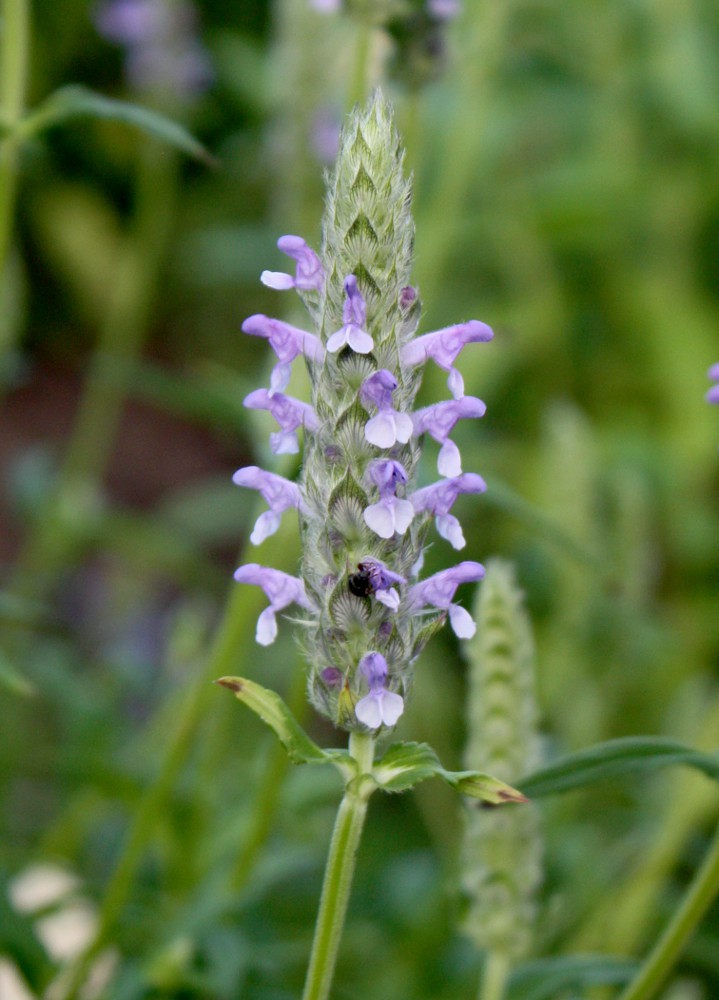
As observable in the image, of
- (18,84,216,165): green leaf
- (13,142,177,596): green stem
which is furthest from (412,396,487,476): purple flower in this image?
(13,142,177,596): green stem

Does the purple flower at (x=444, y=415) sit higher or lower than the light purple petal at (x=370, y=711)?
higher

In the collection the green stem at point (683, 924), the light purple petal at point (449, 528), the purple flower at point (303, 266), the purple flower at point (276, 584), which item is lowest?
the green stem at point (683, 924)

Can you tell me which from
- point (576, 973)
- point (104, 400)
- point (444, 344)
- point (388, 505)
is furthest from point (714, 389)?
point (104, 400)

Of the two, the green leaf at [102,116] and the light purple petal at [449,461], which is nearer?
the light purple petal at [449,461]

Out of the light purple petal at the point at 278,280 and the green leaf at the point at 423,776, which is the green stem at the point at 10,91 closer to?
the light purple petal at the point at 278,280

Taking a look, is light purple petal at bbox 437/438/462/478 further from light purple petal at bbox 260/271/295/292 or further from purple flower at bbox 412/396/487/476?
light purple petal at bbox 260/271/295/292

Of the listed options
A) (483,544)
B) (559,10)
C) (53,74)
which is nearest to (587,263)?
(559,10)

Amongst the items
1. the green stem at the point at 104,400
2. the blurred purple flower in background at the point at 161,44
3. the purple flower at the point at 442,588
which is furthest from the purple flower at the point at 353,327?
the blurred purple flower in background at the point at 161,44
